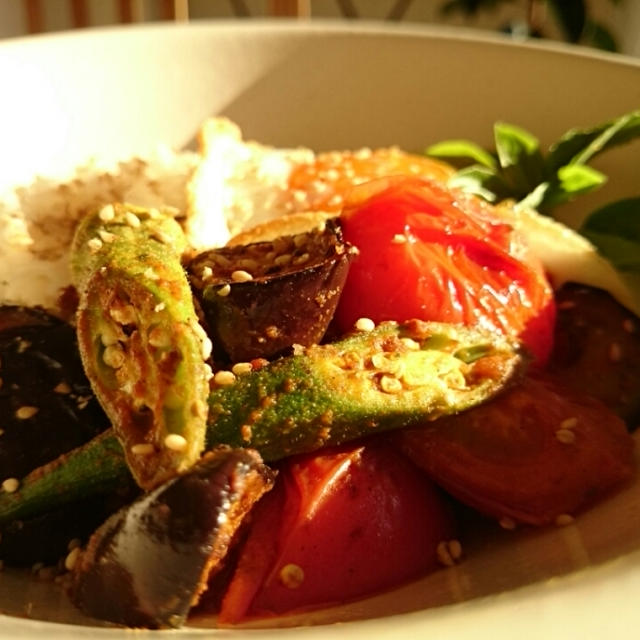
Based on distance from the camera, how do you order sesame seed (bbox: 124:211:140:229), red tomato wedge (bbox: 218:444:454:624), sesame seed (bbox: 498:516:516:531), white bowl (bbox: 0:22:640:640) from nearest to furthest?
1. red tomato wedge (bbox: 218:444:454:624)
2. sesame seed (bbox: 498:516:516:531)
3. sesame seed (bbox: 124:211:140:229)
4. white bowl (bbox: 0:22:640:640)

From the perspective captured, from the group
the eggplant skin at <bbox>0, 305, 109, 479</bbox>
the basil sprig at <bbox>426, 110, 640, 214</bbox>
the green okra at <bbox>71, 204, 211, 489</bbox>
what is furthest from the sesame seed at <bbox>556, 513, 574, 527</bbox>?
the basil sprig at <bbox>426, 110, 640, 214</bbox>

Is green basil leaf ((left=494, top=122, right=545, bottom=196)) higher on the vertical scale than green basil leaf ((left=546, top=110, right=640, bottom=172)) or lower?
lower

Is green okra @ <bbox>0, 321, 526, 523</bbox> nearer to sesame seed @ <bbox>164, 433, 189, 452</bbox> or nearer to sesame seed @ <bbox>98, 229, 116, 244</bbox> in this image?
sesame seed @ <bbox>164, 433, 189, 452</bbox>

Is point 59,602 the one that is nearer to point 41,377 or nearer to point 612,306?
point 41,377

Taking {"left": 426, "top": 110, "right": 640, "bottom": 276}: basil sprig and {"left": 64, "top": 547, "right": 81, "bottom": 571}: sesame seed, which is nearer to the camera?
{"left": 64, "top": 547, "right": 81, "bottom": 571}: sesame seed

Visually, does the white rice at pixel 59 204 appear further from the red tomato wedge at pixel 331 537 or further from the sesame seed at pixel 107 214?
the red tomato wedge at pixel 331 537

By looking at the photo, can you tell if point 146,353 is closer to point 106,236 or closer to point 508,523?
point 106,236

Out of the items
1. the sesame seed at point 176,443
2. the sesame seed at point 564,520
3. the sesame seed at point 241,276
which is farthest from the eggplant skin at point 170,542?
the sesame seed at point 564,520
